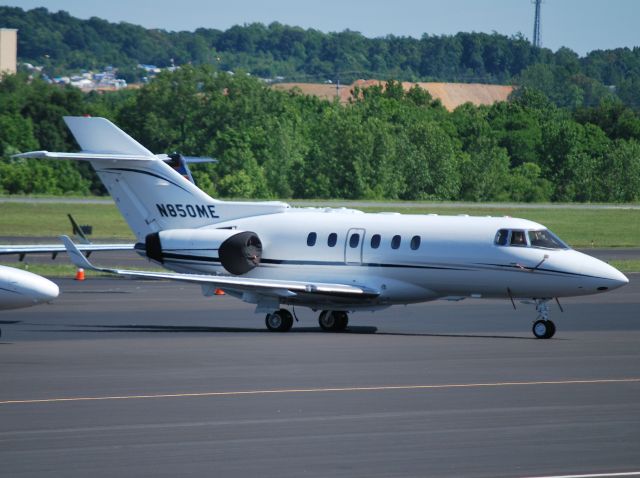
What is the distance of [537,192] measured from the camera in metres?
109

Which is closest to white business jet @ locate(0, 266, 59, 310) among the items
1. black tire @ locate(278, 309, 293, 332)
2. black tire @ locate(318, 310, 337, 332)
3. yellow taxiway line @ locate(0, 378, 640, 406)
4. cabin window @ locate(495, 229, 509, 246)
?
black tire @ locate(278, 309, 293, 332)

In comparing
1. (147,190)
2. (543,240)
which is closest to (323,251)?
(147,190)

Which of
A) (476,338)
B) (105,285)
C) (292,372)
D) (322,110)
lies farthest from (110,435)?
(322,110)

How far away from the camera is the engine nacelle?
3027cm

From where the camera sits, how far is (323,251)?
30.0 m

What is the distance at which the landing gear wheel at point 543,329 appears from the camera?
2788 centimetres

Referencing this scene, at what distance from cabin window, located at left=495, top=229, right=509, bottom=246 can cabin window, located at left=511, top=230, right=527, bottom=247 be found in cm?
13

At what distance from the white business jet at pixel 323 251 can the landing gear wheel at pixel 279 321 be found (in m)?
0.03

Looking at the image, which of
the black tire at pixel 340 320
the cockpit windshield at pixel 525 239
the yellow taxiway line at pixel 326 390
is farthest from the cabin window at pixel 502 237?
the yellow taxiway line at pixel 326 390

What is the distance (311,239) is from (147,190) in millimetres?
4310

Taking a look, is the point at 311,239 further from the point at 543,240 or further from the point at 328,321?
the point at 543,240

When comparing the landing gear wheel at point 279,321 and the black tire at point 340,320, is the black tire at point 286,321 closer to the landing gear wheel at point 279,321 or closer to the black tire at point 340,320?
the landing gear wheel at point 279,321

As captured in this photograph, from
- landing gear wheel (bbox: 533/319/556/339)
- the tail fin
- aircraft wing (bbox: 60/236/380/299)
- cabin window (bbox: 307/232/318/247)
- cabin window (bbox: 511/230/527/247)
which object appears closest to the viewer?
landing gear wheel (bbox: 533/319/556/339)

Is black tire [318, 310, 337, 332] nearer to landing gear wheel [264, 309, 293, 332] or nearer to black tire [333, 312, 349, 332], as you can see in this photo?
black tire [333, 312, 349, 332]
